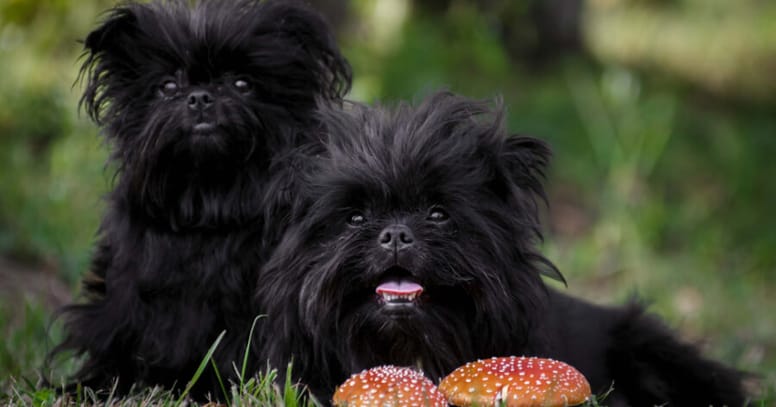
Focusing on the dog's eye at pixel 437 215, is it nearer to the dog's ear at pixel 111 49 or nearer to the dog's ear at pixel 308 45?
the dog's ear at pixel 308 45

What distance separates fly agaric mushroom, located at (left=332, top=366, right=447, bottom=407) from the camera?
3229 mm

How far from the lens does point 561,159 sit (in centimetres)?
1093

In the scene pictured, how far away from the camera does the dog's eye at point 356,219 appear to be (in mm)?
3543

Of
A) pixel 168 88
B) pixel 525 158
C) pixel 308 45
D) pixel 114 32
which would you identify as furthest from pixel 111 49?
pixel 525 158

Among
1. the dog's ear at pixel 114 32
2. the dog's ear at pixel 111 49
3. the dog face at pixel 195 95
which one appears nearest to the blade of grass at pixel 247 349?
the dog face at pixel 195 95

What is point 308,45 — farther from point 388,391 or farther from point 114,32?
point 388,391

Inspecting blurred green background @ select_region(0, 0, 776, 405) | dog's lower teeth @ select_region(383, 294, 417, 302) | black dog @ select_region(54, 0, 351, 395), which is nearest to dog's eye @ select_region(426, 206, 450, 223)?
dog's lower teeth @ select_region(383, 294, 417, 302)

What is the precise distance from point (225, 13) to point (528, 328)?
177 cm

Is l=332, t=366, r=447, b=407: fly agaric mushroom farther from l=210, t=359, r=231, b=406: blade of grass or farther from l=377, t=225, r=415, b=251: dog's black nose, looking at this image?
l=210, t=359, r=231, b=406: blade of grass

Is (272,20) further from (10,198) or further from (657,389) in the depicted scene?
(10,198)

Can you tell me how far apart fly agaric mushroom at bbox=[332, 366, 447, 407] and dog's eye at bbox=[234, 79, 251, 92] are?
4.50 ft

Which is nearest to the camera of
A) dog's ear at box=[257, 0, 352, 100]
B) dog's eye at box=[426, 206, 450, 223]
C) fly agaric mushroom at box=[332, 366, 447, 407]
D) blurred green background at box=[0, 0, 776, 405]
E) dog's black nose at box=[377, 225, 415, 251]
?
fly agaric mushroom at box=[332, 366, 447, 407]

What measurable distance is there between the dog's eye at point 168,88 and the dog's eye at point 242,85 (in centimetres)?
24

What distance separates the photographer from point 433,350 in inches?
139
